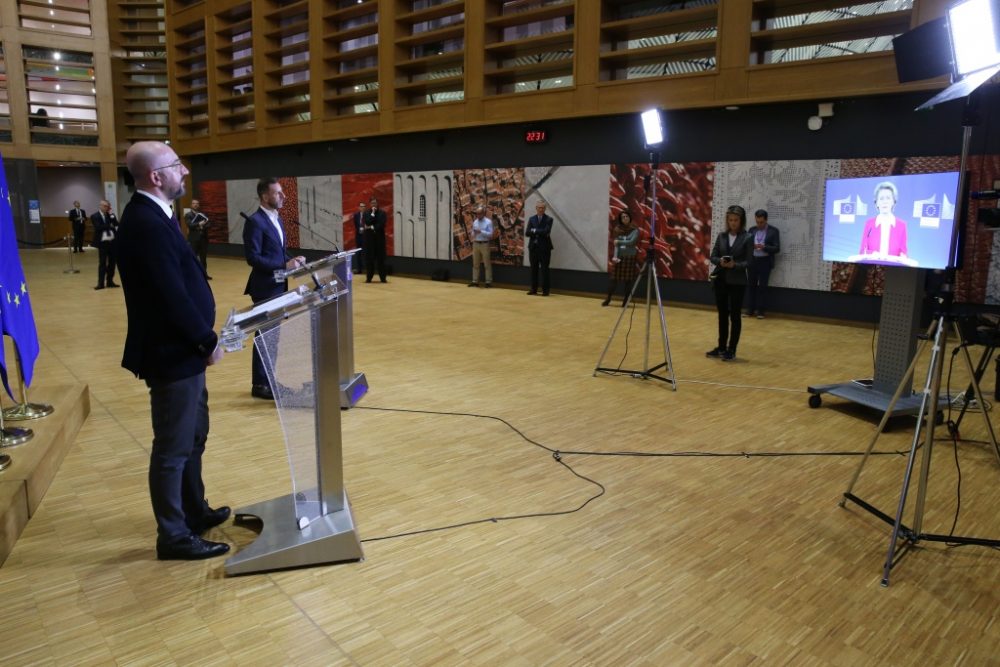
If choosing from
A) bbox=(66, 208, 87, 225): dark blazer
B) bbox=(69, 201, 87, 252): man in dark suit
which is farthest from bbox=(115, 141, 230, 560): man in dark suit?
→ bbox=(66, 208, 87, 225): dark blazer

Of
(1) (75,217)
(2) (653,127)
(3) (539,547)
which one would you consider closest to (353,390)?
(3) (539,547)

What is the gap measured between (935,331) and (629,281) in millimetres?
7155

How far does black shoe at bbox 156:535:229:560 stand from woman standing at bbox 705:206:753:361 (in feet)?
15.5

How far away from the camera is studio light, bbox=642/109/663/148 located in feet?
16.3

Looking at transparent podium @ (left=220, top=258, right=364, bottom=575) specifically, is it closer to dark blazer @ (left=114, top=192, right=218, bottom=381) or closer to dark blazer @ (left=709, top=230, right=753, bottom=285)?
dark blazer @ (left=114, top=192, right=218, bottom=381)

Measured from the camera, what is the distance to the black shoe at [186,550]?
2506 mm

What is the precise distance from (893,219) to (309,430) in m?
3.76

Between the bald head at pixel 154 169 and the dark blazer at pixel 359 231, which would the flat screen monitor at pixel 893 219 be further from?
the dark blazer at pixel 359 231

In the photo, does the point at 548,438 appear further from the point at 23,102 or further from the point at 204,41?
the point at 23,102

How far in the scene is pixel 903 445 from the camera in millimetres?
3984

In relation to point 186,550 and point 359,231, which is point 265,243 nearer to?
point 186,550

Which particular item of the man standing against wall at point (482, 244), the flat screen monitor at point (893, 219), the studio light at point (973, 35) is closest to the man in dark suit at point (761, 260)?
the flat screen monitor at point (893, 219)

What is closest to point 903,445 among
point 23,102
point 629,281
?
point 629,281

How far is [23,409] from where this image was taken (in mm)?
3656
